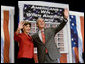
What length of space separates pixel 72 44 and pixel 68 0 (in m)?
0.93

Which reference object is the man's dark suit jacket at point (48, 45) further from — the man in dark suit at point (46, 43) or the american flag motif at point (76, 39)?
the american flag motif at point (76, 39)

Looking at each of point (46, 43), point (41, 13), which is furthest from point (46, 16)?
point (46, 43)

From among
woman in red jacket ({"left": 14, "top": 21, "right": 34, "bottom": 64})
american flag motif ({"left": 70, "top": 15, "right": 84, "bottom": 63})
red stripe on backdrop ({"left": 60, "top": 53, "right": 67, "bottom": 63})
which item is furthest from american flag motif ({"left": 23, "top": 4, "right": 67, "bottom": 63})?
woman in red jacket ({"left": 14, "top": 21, "right": 34, "bottom": 64})

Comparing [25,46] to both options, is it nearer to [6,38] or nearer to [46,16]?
[6,38]

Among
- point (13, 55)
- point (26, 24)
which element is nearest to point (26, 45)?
point (26, 24)

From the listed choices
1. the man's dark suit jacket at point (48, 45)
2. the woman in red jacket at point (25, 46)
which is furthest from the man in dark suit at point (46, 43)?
the woman in red jacket at point (25, 46)

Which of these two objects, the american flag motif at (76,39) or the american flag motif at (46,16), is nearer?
the american flag motif at (46,16)

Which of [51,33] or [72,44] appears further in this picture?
[72,44]

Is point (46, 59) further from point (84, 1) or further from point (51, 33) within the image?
point (84, 1)

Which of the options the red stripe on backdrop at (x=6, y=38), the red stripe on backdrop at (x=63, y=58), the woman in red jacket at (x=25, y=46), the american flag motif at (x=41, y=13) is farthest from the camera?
the red stripe on backdrop at (x=63, y=58)

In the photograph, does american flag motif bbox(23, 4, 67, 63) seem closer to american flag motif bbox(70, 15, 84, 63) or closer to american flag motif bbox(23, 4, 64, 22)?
american flag motif bbox(23, 4, 64, 22)

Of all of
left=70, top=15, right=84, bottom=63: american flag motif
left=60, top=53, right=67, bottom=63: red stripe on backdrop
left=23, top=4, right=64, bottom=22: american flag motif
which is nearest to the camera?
left=23, top=4, right=64, bottom=22: american flag motif

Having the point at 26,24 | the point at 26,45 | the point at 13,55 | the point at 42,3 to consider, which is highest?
the point at 42,3

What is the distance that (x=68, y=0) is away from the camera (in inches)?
161
